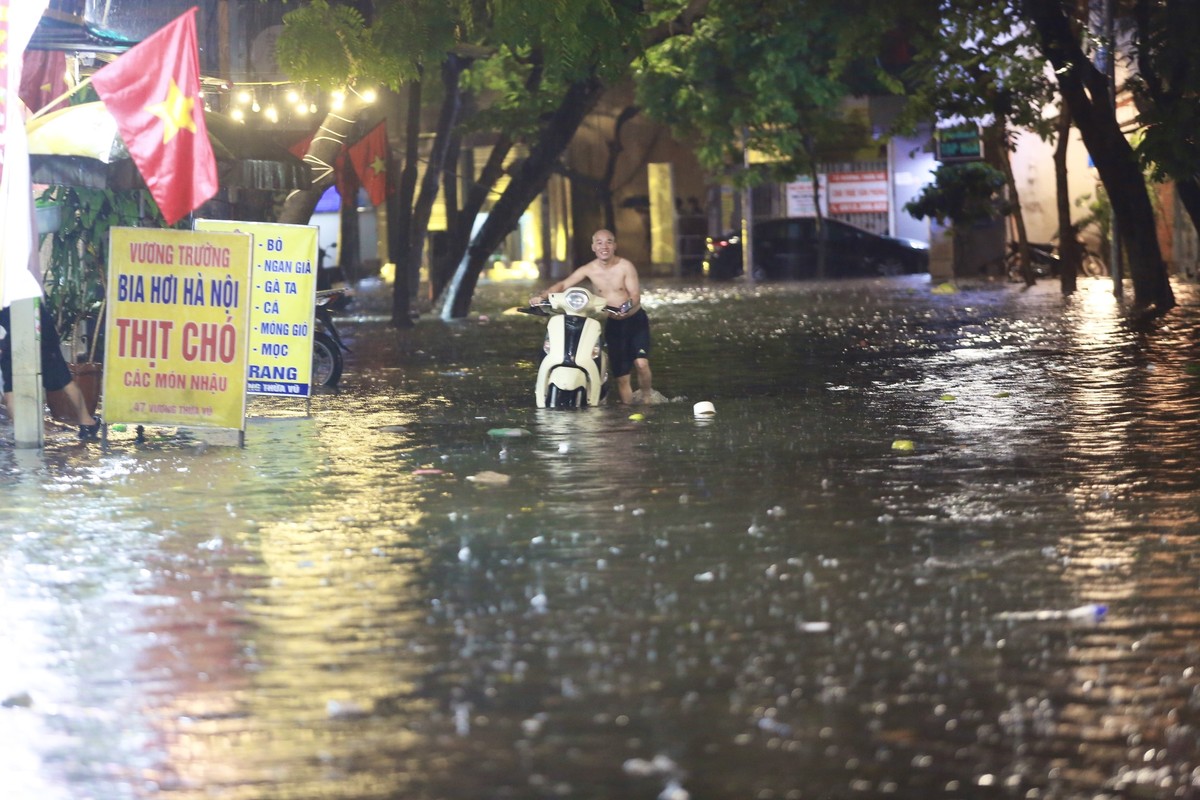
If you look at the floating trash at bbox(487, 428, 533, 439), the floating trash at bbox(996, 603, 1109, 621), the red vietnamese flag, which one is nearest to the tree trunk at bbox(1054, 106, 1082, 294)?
the floating trash at bbox(487, 428, 533, 439)

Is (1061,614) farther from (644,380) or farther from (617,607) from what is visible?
(644,380)

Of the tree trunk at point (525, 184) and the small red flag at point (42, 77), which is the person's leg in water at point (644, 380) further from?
the tree trunk at point (525, 184)

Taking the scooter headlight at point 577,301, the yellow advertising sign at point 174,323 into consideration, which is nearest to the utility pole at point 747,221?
the scooter headlight at point 577,301

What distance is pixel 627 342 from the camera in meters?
15.4

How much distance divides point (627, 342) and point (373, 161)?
13.8 metres

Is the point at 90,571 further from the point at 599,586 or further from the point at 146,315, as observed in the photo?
the point at 146,315

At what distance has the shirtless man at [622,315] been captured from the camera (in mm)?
15305

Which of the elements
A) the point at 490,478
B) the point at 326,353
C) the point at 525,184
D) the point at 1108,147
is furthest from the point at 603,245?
the point at 525,184

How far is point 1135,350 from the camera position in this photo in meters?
Answer: 19.3

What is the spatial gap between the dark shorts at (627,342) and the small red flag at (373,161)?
12664mm

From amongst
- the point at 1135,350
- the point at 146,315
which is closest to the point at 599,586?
the point at 146,315

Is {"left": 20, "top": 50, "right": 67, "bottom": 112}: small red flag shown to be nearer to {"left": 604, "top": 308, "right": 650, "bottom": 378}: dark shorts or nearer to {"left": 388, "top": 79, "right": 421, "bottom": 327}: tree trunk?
{"left": 604, "top": 308, "right": 650, "bottom": 378}: dark shorts

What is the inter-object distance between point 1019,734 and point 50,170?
9.67 metres

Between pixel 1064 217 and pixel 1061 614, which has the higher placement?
pixel 1064 217
